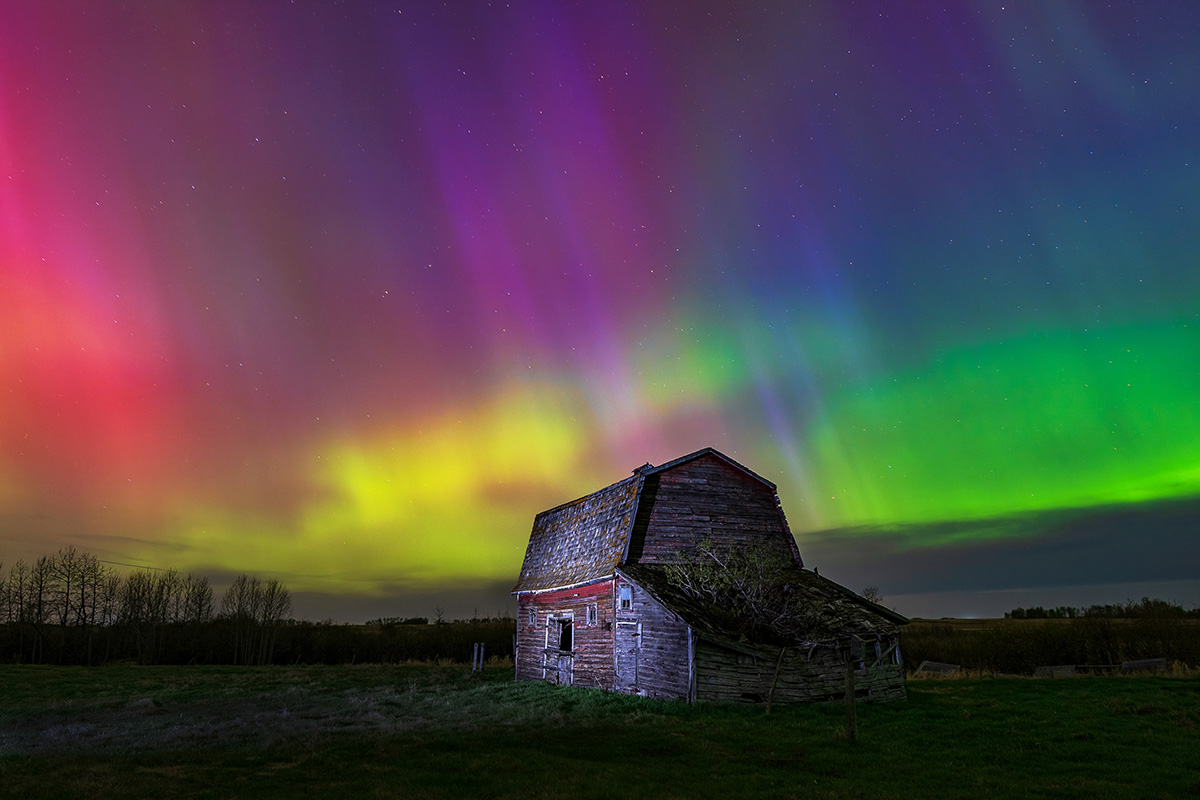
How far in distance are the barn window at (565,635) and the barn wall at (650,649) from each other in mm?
5787

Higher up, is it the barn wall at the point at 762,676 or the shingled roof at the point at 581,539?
the shingled roof at the point at 581,539

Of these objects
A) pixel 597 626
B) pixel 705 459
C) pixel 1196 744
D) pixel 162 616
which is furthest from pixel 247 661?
pixel 1196 744

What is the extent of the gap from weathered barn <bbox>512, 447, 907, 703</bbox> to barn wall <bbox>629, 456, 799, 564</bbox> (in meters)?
0.05

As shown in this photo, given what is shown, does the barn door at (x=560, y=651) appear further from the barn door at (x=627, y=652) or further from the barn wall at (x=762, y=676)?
the barn wall at (x=762, y=676)

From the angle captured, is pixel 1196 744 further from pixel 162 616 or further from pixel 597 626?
pixel 162 616

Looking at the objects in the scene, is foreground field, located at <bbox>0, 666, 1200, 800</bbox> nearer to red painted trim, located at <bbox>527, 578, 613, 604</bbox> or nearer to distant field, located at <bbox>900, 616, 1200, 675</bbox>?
red painted trim, located at <bbox>527, 578, 613, 604</bbox>

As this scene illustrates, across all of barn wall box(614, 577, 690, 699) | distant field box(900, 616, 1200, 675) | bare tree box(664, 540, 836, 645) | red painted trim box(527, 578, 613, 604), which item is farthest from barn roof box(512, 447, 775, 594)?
distant field box(900, 616, 1200, 675)

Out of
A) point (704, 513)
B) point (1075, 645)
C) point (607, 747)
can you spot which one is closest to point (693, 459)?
point (704, 513)

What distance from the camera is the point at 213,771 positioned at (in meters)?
14.5

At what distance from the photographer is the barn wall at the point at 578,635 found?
92.5 ft

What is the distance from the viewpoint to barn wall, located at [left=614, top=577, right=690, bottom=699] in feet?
77.2

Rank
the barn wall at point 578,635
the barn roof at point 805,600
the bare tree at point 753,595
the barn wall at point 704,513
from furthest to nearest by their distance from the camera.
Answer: the barn wall at point 704,513, the barn wall at point 578,635, the bare tree at point 753,595, the barn roof at point 805,600

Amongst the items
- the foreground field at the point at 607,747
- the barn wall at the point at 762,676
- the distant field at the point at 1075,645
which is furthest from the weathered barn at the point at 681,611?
the distant field at the point at 1075,645

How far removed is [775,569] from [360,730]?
14983mm
